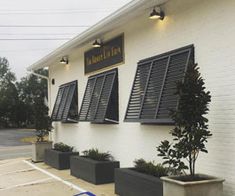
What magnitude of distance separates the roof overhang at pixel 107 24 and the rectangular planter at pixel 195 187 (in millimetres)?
3524

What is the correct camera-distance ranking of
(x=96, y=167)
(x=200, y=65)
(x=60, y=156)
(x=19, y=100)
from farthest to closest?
1. (x=19, y=100)
2. (x=60, y=156)
3. (x=96, y=167)
4. (x=200, y=65)

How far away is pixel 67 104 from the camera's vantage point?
14352mm

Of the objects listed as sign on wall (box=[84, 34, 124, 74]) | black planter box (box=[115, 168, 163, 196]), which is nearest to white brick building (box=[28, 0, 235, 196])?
sign on wall (box=[84, 34, 124, 74])

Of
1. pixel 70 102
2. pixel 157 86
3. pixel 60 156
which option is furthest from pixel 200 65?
pixel 70 102

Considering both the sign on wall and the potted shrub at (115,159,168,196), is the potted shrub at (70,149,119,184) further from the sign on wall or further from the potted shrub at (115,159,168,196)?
the sign on wall

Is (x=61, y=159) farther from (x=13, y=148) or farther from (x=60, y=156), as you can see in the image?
(x=13, y=148)

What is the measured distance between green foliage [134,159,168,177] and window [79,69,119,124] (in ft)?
7.20

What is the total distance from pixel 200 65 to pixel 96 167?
147 inches

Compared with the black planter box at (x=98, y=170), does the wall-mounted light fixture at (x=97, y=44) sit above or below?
above

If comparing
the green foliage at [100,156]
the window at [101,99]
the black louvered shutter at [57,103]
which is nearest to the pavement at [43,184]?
the green foliage at [100,156]

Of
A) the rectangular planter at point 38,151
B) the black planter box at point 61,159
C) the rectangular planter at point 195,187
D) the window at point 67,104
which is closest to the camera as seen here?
the rectangular planter at point 195,187

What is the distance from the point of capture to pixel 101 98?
11.3 m

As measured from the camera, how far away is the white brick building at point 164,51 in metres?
6.65

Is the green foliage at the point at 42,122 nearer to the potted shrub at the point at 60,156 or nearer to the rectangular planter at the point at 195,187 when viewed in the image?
the potted shrub at the point at 60,156
